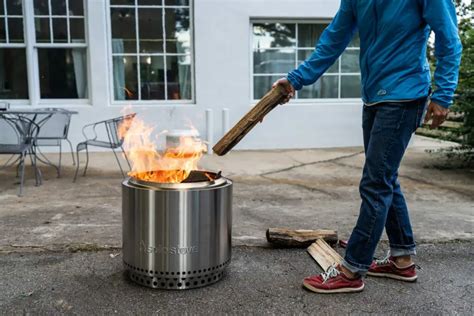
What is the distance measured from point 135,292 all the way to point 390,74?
184cm

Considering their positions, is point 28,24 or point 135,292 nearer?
point 135,292

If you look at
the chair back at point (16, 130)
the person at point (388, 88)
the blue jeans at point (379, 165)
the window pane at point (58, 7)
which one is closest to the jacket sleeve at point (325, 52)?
the person at point (388, 88)

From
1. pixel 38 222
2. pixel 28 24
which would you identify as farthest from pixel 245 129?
pixel 28 24

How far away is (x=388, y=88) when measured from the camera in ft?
8.39

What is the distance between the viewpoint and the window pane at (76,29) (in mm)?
8547

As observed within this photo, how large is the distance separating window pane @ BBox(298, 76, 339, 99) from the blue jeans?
266 inches

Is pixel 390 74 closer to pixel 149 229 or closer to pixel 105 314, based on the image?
pixel 149 229

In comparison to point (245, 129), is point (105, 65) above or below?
above

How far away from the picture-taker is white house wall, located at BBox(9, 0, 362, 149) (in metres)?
8.62

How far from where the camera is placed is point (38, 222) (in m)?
4.10

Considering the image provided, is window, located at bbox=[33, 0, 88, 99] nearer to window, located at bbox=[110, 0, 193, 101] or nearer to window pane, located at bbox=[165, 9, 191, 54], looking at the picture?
window, located at bbox=[110, 0, 193, 101]

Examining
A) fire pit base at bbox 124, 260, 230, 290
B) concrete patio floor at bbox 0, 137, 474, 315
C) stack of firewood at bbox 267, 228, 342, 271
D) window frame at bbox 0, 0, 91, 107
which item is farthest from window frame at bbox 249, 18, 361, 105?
fire pit base at bbox 124, 260, 230, 290

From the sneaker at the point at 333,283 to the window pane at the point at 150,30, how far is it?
22.4ft

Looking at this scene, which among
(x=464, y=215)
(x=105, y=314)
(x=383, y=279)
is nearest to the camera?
(x=105, y=314)
